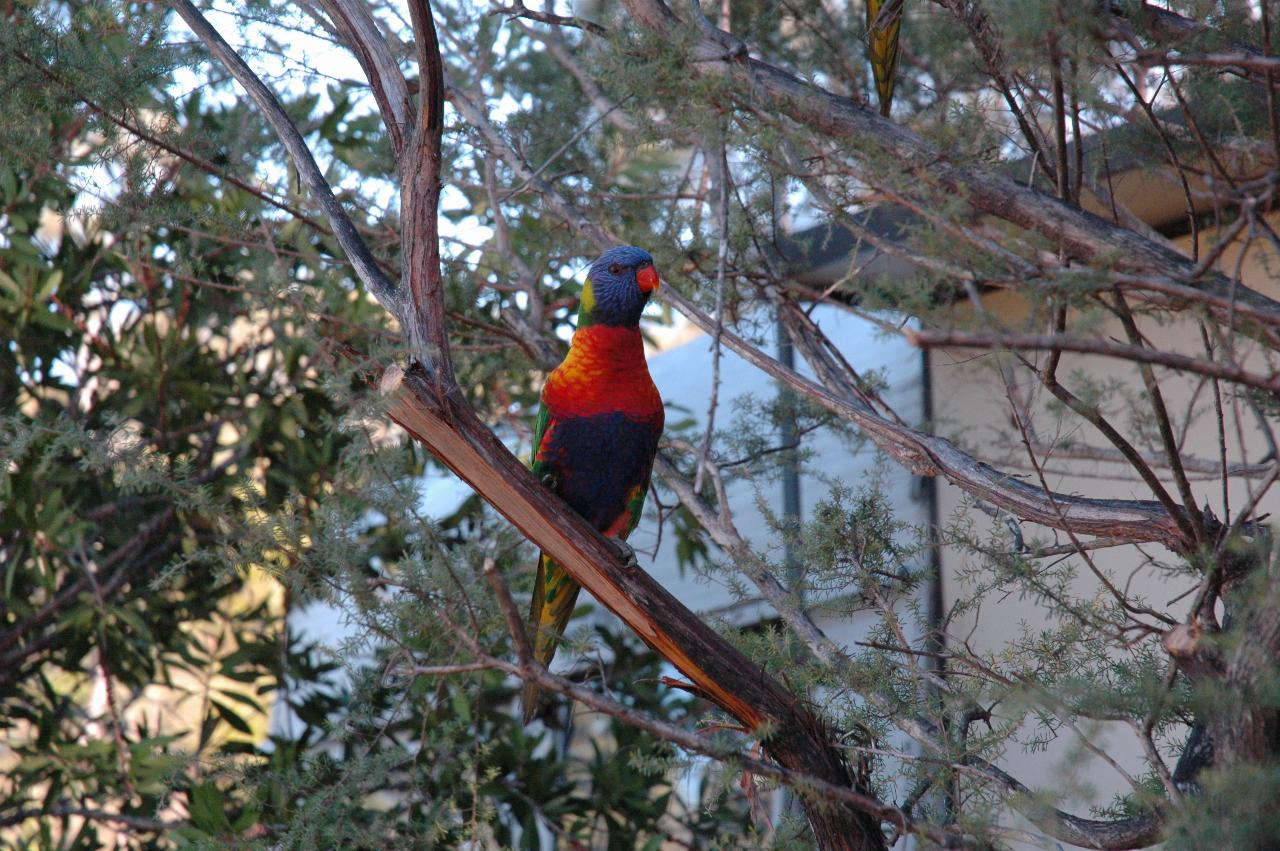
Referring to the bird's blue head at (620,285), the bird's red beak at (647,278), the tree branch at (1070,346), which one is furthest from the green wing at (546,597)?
the tree branch at (1070,346)

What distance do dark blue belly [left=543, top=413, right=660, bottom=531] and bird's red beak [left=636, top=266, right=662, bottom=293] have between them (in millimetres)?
304

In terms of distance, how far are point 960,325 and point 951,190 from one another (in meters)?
0.50

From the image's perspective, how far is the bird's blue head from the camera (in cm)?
254

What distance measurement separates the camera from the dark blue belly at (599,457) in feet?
8.51

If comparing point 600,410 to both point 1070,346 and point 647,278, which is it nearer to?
point 647,278

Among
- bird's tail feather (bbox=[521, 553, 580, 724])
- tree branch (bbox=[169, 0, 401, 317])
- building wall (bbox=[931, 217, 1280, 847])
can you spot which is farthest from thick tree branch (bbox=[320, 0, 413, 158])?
building wall (bbox=[931, 217, 1280, 847])

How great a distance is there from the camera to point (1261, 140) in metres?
1.99

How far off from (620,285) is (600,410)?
0.29 metres

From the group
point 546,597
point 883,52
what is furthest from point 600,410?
point 883,52

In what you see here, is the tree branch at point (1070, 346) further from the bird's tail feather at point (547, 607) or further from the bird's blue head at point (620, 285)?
the bird's tail feather at point (547, 607)

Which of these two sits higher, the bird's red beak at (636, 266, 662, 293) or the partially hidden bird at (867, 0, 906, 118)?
the partially hidden bird at (867, 0, 906, 118)

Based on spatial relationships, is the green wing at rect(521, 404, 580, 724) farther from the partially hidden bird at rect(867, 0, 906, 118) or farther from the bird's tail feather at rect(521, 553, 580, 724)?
the partially hidden bird at rect(867, 0, 906, 118)

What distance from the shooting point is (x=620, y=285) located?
257 centimetres

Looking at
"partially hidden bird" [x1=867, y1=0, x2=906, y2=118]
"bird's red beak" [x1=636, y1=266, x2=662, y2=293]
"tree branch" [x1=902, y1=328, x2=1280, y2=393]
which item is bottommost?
"tree branch" [x1=902, y1=328, x2=1280, y2=393]
